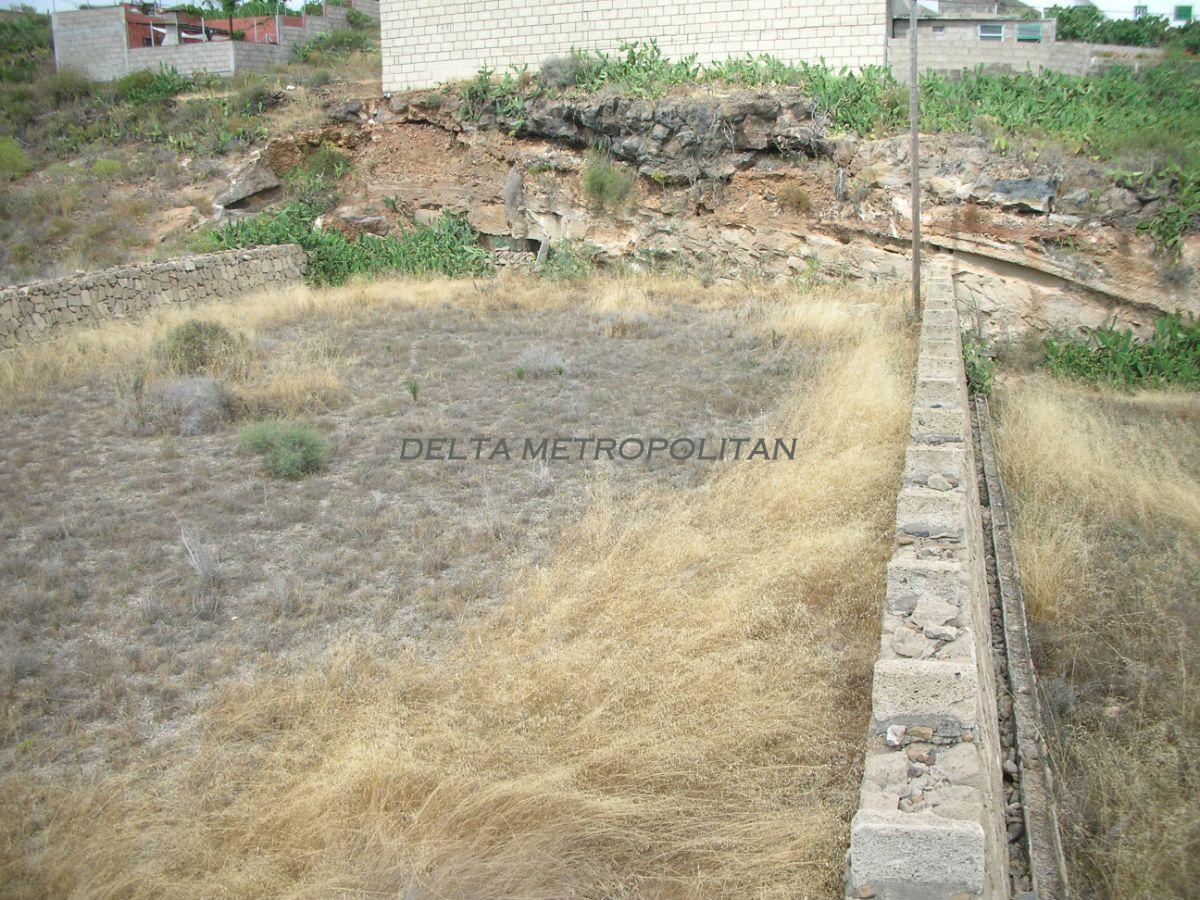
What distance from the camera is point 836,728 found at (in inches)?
172

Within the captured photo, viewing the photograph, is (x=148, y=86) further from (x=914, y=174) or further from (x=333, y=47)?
(x=914, y=174)

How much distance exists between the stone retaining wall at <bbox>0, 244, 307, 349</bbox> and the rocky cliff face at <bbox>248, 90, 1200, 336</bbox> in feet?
10.3

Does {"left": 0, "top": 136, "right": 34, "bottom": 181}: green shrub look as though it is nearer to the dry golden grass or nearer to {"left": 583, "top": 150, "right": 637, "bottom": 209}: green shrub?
{"left": 583, "top": 150, "right": 637, "bottom": 209}: green shrub

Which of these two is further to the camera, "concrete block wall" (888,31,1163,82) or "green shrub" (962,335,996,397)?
"concrete block wall" (888,31,1163,82)

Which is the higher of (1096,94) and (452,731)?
(1096,94)

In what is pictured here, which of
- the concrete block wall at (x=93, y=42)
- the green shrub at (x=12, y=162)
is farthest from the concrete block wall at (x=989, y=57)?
the concrete block wall at (x=93, y=42)

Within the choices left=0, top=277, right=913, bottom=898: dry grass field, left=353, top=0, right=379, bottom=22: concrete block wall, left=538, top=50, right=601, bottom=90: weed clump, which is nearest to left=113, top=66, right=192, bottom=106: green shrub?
left=538, top=50, right=601, bottom=90: weed clump

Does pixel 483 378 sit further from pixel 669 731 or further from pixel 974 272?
pixel 974 272

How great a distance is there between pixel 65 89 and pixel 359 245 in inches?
592

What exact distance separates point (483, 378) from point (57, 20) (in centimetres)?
2725

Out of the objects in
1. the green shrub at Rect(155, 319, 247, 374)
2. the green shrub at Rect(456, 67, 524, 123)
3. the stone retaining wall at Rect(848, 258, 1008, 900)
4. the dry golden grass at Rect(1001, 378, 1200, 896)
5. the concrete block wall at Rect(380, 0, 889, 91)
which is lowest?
the dry golden grass at Rect(1001, 378, 1200, 896)

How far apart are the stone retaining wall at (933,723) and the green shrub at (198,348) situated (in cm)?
783

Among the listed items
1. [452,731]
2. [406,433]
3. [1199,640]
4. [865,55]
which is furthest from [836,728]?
[865,55]

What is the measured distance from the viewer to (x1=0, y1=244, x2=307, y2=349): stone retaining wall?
12008 millimetres
